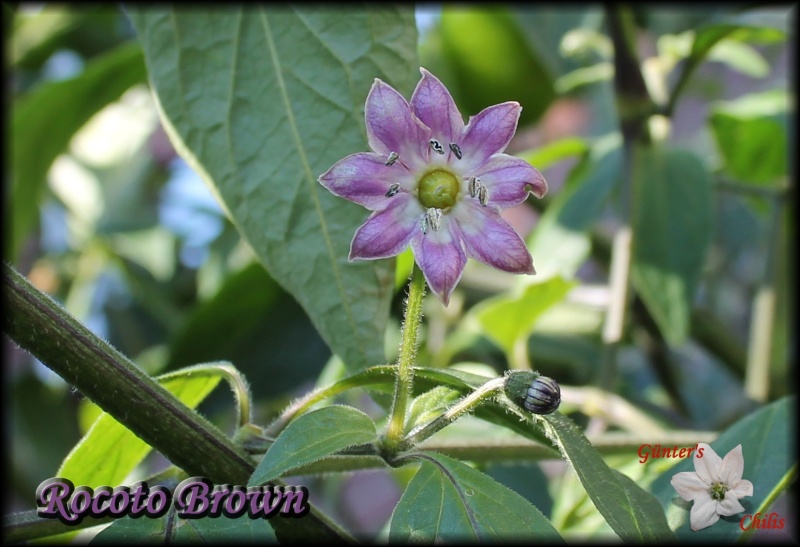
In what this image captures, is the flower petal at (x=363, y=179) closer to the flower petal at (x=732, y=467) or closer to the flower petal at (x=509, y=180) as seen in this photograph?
the flower petal at (x=509, y=180)

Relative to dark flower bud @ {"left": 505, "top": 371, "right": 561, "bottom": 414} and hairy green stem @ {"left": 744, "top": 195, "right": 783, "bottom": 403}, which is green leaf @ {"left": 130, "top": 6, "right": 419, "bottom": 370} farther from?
hairy green stem @ {"left": 744, "top": 195, "right": 783, "bottom": 403}

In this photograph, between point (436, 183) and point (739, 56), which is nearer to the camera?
point (436, 183)

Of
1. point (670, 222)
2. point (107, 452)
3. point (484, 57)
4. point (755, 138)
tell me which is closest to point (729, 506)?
point (107, 452)

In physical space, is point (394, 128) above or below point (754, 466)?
above

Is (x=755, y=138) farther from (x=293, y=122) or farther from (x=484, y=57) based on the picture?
(x=293, y=122)

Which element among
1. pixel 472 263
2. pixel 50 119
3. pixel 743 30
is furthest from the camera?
pixel 472 263

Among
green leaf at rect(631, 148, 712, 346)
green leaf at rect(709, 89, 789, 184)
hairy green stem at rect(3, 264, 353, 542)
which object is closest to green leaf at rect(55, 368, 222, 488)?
hairy green stem at rect(3, 264, 353, 542)

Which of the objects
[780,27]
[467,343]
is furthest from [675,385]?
[780,27]
